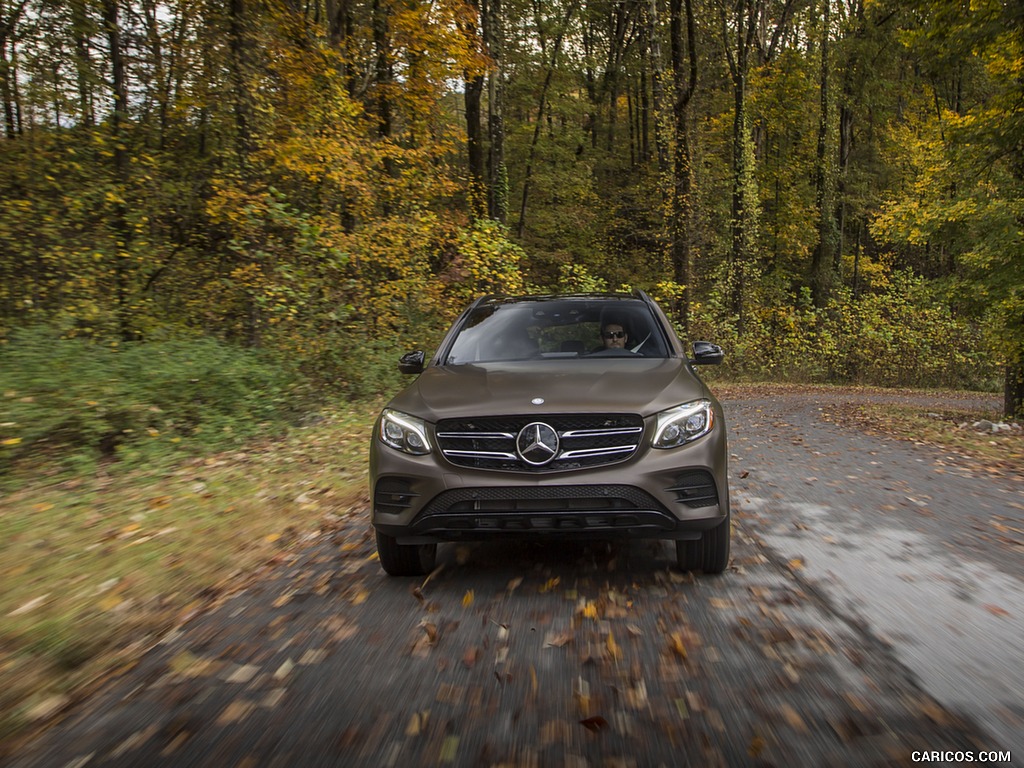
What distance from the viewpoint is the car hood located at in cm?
414

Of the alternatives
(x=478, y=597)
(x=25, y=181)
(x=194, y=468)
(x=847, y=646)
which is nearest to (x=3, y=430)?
(x=194, y=468)

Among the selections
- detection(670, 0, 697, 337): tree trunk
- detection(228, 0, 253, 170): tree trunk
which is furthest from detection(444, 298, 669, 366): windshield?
detection(670, 0, 697, 337): tree trunk

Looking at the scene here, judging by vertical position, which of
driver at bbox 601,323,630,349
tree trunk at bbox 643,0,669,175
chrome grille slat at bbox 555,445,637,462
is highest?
tree trunk at bbox 643,0,669,175

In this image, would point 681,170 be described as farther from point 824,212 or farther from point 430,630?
point 430,630

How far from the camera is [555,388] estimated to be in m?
4.36

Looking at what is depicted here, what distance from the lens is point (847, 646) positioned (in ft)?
11.3

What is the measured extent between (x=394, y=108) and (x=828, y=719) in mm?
18593

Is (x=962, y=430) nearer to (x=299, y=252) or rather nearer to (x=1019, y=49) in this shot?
(x=1019, y=49)

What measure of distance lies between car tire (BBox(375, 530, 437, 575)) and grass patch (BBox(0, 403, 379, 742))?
40.5 inches

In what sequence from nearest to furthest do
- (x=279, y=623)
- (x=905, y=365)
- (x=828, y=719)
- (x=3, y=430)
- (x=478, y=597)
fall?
(x=828, y=719)
(x=279, y=623)
(x=478, y=597)
(x=3, y=430)
(x=905, y=365)

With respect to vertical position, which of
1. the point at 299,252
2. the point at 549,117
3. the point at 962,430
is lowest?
the point at 962,430

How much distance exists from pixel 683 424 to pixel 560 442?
714 millimetres

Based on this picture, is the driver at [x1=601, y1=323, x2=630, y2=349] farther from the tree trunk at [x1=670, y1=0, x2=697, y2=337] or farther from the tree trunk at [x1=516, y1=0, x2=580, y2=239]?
the tree trunk at [x1=516, y1=0, x2=580, y2=239]

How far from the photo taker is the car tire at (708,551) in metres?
4.37
